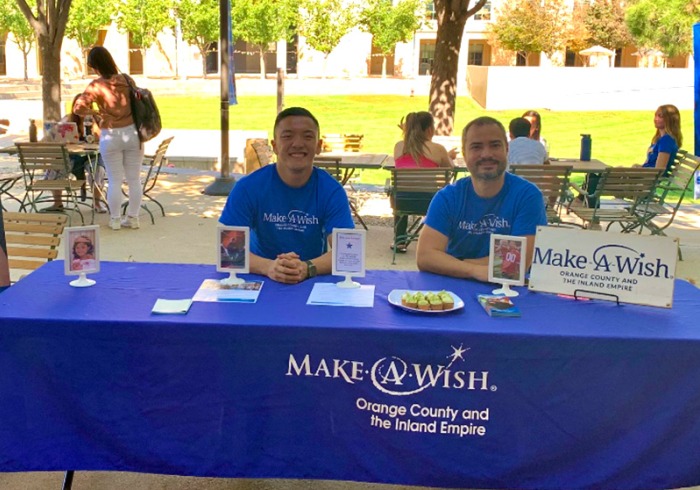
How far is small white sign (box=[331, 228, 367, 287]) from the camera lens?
2926 mm

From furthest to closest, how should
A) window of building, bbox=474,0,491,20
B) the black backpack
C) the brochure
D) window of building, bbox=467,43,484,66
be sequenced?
window of building, bbox=467,43,484,66 → window of building, bbox=474,0,491,20 → the black backpack → the brochure

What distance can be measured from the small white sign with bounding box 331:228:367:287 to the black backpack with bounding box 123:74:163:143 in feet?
15.4

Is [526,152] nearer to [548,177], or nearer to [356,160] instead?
[548,177]

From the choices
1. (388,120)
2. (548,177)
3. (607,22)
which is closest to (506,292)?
(548,177)

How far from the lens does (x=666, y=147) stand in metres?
7.34

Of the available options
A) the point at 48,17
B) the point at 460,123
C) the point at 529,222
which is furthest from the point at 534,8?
the point at 529,222

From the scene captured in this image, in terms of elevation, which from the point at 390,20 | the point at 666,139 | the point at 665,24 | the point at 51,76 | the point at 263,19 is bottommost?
the point at 666,139

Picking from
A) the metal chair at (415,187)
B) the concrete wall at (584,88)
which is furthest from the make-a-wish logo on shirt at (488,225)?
the concrete wall at (584,88)

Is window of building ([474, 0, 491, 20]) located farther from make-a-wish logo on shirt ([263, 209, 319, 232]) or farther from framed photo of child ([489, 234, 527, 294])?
framed photo of child ([489, 234, 527, 294])

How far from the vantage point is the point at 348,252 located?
116 inches

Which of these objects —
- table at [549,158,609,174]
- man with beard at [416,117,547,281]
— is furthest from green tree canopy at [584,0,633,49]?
man with beard at [416,117,547,281]

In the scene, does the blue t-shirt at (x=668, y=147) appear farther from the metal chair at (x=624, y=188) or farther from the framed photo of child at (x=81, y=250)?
the framed photo of child at (x=81, y=250)

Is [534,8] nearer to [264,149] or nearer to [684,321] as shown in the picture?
[264,149]

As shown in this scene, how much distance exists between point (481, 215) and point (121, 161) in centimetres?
483
